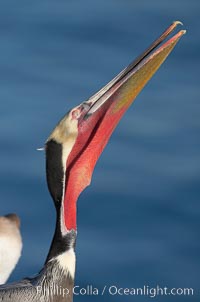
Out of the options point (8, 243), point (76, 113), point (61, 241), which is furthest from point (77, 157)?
point (8, 243)

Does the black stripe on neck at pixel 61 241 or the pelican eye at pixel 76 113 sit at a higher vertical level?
the pelican eye at pixel 76 113

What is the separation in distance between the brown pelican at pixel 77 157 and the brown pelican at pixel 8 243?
30cm

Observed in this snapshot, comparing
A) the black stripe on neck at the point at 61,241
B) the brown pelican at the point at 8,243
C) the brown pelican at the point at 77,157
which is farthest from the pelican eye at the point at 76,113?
the brown pelican at the point at 8,243

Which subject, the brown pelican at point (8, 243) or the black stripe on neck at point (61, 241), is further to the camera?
the brown pelican at point (8, 243)

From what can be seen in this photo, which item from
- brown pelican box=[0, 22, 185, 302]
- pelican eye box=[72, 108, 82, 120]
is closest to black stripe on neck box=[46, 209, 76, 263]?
brown pelican box=[0, 22, 185, 302]

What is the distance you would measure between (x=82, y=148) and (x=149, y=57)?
0.43 meters

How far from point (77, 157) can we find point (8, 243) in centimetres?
59

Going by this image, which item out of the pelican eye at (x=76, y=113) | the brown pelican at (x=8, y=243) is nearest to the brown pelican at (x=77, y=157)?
the pelican eye at (x=76, y=113)

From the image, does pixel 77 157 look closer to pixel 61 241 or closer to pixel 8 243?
pixel 61 241

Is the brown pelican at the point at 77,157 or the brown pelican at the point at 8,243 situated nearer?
the brown pelican at the point at 77,157

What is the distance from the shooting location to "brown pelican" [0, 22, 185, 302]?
5.31 metres

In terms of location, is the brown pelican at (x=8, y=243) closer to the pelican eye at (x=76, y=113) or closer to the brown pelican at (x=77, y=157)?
the brown pelican at (x=77, y=157)

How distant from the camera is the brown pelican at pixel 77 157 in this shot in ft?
17.4

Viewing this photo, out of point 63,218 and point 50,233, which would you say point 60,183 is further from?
point 50,233
